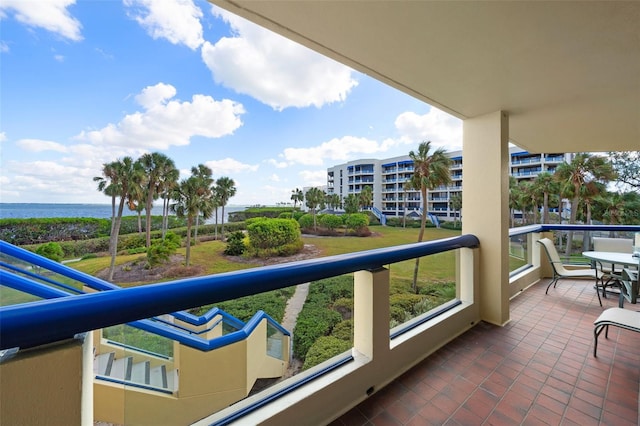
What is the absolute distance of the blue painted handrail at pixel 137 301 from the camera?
780 mm

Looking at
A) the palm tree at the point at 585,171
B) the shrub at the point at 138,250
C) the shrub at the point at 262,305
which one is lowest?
the shrub at the point at 138,250

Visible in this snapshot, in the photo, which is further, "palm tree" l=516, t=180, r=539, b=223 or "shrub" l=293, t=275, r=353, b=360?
"palm tree" l=516, t=180, r=539, b=223

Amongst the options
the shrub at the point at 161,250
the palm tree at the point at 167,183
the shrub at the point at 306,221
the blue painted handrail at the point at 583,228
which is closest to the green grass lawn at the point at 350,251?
the shrub at the point at 161,250

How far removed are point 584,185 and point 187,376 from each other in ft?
70.0

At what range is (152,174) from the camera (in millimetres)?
15625

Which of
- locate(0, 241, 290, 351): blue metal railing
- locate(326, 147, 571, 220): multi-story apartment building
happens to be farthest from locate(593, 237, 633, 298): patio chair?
locate(326, 147, 571, 220): multi-story apartment building

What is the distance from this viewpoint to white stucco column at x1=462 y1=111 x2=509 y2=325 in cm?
298

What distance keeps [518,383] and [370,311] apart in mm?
1468

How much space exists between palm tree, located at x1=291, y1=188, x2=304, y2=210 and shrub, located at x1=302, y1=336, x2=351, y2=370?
34418mm

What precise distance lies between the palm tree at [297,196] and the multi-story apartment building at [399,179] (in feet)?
26.9

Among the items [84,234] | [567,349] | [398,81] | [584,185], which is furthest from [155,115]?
[584,185]

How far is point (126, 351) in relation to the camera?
1471 mm

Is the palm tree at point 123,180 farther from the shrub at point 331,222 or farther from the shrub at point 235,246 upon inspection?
the shrub at point 331,222

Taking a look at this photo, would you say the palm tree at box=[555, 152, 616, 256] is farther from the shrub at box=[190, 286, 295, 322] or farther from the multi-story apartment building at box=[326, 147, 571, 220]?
the shrub at box=[190, 286, 295, 322]
